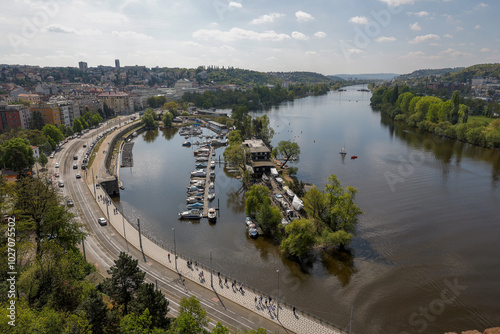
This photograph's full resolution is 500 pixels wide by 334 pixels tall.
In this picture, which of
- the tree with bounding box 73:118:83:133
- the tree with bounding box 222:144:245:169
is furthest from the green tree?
the tree with bounding box 73:118:83:133

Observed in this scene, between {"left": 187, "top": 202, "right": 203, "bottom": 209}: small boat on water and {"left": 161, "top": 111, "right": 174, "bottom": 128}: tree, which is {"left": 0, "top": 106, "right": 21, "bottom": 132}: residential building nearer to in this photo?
{"left": 161, "top": 111, "right": 174, "bottom": 128}: tree

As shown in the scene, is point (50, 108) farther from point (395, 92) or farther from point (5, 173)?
point (395, 92)

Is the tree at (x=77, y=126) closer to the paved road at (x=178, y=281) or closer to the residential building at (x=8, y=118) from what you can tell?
the residential building at (x=8, y=118)

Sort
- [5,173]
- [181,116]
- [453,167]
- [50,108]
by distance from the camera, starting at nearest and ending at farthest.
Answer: [5,173], [453,167], [50,108], [181,116]

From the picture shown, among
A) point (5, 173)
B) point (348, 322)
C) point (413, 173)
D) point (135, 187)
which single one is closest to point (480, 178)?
point (413, 173)

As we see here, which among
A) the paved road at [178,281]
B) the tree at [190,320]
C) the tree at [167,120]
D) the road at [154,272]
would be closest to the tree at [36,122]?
the road at [154,272]

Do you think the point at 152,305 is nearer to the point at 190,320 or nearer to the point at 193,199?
the point at 190,320

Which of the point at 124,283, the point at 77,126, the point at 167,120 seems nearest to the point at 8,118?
the point at 77,126
